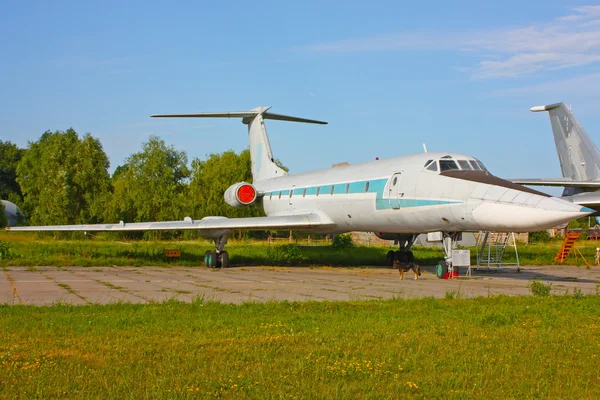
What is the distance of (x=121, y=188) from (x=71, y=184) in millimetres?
6173

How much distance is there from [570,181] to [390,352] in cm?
1899

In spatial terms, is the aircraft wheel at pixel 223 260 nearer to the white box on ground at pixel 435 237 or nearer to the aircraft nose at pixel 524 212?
the white box on ground at pixel 435 237

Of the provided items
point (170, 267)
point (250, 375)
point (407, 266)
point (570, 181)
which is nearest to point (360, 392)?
point (250, 375)

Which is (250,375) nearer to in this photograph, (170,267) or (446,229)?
(446,229)

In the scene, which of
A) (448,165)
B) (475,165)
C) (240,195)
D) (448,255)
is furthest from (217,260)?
(475,165)

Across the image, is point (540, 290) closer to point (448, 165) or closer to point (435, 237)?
point (435, 237)

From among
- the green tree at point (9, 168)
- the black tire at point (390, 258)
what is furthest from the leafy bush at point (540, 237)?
the green tree at point (9, 168)

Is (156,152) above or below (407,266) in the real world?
above

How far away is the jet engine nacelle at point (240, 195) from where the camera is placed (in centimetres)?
2531

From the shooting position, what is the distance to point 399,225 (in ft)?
58.2

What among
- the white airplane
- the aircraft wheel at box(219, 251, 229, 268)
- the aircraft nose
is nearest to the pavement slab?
the aircraft nose

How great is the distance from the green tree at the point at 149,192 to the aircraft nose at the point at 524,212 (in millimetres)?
43207

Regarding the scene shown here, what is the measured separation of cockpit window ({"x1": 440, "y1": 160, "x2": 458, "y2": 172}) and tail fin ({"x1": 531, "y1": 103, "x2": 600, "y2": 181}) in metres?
9.72

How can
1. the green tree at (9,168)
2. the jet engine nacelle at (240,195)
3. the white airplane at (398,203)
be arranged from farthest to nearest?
the green tree at (9,168) < the jet engine nacelle at (240,195) < the white airplane at (398,203)
